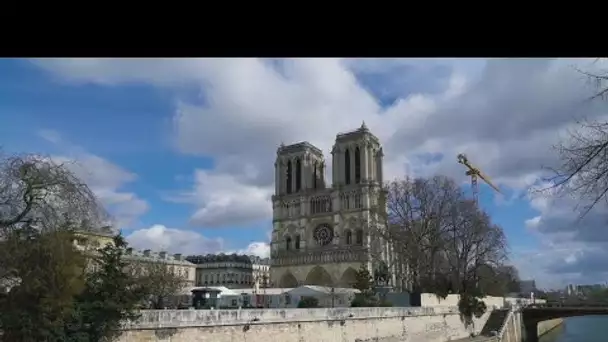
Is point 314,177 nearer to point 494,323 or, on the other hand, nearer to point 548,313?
point 548,313

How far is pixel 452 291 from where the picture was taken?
42031mm

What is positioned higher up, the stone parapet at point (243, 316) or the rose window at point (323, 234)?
the rose window at point (323, 234)

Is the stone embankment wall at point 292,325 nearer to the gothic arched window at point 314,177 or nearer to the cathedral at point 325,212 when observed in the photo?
the cathedral at point 325,212

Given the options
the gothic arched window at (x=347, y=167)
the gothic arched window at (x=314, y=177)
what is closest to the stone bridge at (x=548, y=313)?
the gothic arched window at (x=347, y=167)

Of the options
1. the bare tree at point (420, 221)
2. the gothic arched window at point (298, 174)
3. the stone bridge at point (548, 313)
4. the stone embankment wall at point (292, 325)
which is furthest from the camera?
the gothic arched window at point (298, 174)

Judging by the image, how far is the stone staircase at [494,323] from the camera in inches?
1636

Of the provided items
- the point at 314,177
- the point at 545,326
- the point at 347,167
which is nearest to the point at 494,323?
the point at 545,326

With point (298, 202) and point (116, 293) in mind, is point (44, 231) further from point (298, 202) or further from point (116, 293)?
point (298, 202)

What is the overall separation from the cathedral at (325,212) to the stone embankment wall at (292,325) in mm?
33081

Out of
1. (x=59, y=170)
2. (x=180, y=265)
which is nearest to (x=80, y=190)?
(x=59, y=170)

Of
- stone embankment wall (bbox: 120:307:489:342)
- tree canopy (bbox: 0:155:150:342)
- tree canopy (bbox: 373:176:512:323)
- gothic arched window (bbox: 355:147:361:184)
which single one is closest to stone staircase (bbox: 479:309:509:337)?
tree canopy (bbox: 373:176:512:323)
